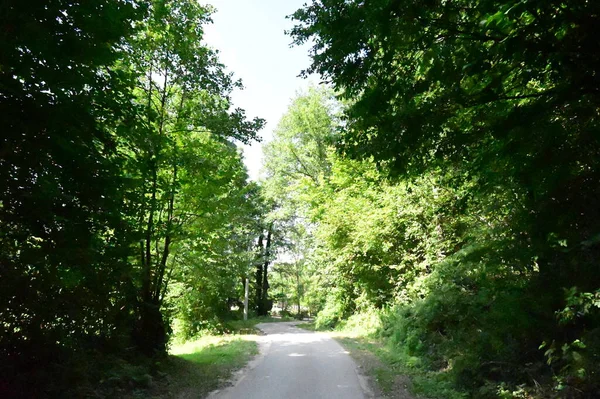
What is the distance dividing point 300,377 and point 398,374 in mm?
2369

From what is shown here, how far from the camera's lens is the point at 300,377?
9.01 metres

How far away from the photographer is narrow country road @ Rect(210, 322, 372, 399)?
763cm

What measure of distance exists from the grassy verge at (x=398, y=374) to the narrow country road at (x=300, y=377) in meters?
0.39

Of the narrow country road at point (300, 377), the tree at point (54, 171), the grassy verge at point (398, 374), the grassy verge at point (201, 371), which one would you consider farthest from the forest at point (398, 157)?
the narrow country road at point (300, 377)

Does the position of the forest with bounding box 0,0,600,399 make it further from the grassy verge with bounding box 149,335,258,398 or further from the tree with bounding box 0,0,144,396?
the grassy verge with bounding box 149,335,258,398

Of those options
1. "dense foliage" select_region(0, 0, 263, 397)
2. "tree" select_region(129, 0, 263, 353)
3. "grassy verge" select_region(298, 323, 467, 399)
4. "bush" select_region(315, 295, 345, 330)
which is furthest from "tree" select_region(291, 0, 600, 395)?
"bush" select_region(315, 295, 345, 330)

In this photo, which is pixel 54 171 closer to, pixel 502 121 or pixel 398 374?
pixel 502 121

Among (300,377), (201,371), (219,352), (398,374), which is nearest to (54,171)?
(201,371)

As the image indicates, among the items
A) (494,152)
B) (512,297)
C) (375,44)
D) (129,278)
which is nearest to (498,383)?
(512,297)

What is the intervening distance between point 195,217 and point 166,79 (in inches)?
152

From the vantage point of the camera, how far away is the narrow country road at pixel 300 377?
763 centimetres

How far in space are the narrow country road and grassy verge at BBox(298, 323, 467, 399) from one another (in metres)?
0.39

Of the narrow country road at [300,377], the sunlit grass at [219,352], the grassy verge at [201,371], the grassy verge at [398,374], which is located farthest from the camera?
the sunlit grass at [219,352]

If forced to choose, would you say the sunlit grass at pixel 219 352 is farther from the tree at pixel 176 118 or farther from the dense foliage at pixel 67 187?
the dense foliage at pixel 67 187
